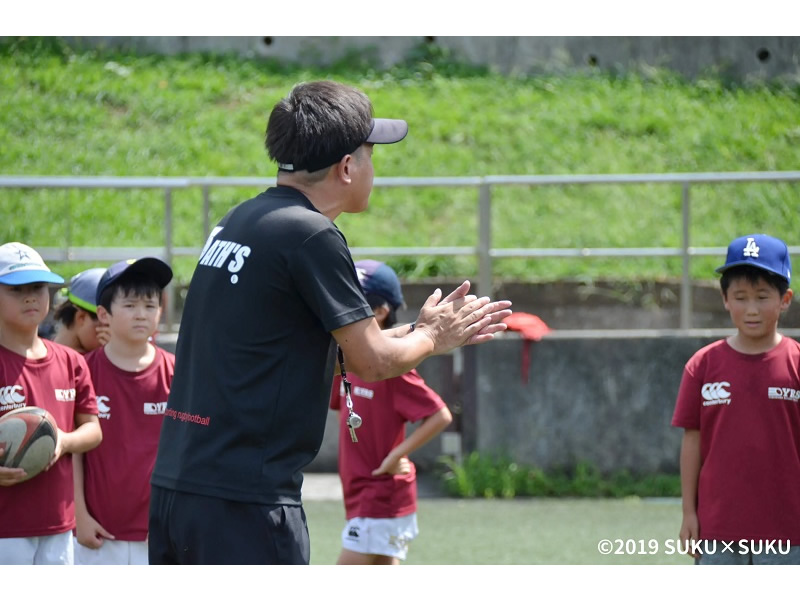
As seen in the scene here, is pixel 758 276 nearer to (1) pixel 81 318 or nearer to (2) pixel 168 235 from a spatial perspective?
(1) pixel 81 318

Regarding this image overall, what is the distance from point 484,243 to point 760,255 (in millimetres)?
4788

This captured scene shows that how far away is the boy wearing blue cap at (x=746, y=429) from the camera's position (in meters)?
4.48

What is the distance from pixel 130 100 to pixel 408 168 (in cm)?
450

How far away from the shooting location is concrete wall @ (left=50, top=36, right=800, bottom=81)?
53.4 feet

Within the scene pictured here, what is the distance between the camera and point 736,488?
4.52m

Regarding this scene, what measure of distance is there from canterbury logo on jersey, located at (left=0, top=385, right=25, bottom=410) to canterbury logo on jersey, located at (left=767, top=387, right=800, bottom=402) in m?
3.07

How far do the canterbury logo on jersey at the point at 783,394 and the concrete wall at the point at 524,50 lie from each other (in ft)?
40.7

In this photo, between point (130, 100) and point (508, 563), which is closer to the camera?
point (508, 563)

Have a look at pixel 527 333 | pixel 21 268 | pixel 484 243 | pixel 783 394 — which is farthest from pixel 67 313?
pixel 484 243

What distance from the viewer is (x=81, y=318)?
540 cm

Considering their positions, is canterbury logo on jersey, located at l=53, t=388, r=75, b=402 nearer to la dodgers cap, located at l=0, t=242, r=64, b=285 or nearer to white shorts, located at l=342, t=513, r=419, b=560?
la dodgers cap, located at l=0, t=242, r=64, b=285

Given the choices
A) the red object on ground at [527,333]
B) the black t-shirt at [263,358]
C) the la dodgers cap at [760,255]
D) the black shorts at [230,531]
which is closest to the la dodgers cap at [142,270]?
the black t-shirt at [263,358]

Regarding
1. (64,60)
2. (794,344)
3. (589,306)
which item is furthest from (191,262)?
(794,344)

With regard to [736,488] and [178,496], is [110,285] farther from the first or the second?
[736,488]
